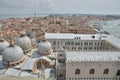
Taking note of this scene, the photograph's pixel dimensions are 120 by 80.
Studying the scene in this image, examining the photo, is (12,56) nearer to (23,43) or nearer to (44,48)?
(23,43)

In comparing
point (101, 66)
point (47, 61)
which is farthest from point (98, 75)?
point (47, 61)

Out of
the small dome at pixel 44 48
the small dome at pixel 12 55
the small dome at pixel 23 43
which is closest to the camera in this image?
the small dome at pixel 12 55

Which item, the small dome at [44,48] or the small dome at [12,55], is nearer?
the small dome at [12,55]

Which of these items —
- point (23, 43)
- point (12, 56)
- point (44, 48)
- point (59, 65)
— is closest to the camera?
point (12, 56)

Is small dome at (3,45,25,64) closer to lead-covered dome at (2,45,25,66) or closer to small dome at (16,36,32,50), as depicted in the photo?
lead-covered dome at (2,45,25,66)

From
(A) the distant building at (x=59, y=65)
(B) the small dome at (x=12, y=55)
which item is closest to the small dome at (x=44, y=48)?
(A) the distant building at (x=59, y=65)

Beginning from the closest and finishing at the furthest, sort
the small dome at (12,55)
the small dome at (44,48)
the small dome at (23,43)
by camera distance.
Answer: the small dome at (12,55), the small dome at (23,43), the small dome at (44,48)

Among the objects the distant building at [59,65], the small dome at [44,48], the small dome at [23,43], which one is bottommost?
the distant building at [59,65]

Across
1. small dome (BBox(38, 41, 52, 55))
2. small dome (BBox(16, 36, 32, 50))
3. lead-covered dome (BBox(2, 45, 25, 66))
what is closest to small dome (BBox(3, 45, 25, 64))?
lead-covered dome (BBox(2, 45, 25, 66))

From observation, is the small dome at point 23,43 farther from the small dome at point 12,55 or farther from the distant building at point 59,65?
the small dome at point 12,55

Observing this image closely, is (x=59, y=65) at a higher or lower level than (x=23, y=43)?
lower

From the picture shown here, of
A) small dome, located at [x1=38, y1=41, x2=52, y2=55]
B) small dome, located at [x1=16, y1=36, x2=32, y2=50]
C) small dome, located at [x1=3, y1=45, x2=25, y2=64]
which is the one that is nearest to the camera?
small dome, located at [x1=3, y1=45, x2=25, y2=64]

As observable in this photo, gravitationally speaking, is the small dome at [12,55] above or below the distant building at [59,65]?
above

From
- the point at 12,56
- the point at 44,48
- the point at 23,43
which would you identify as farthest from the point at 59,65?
the point at 12,56
